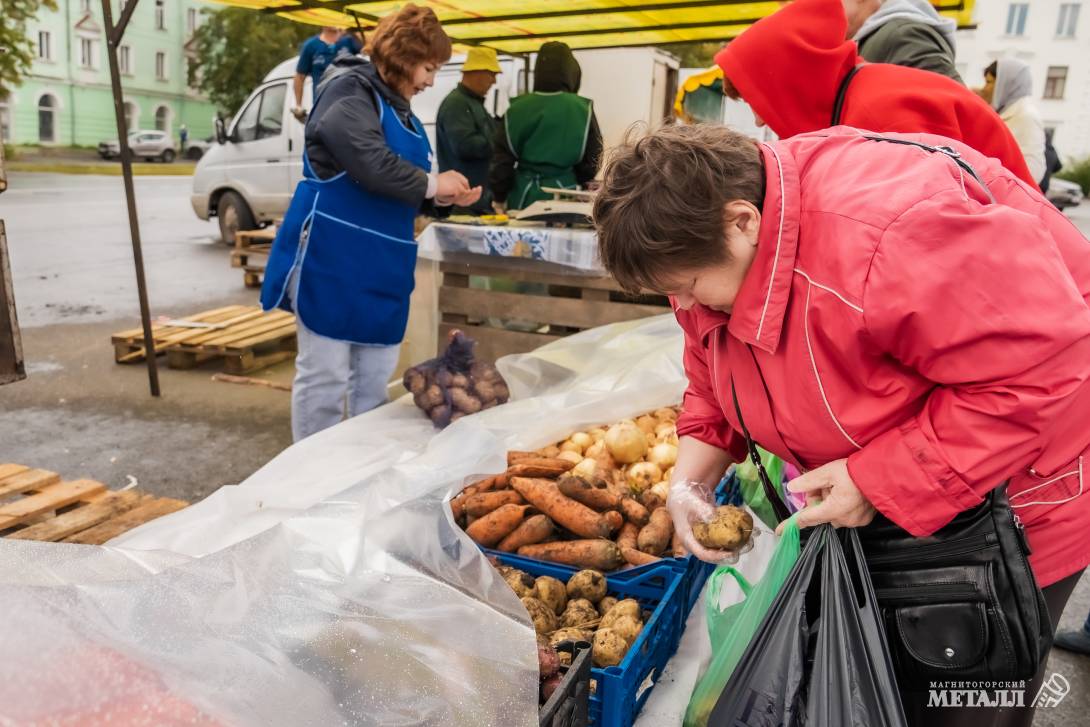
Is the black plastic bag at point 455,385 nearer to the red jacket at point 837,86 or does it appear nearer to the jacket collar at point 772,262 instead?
the red jacket at point 837,86

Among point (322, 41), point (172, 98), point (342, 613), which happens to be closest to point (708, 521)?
point (342, 613)

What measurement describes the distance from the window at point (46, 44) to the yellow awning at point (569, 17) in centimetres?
4167

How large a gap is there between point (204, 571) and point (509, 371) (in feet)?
7.48

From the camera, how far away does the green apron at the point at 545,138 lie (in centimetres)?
553

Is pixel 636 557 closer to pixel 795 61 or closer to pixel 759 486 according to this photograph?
pixel 759 486

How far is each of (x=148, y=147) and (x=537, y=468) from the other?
37.4 m

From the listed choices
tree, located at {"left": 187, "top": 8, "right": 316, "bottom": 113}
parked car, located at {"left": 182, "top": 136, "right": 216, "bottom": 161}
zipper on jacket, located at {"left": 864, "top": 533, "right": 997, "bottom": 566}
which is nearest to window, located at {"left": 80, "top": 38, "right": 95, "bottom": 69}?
parked car, located at {"left": 182, "top": 136, "right": 216, "bottom": 161}

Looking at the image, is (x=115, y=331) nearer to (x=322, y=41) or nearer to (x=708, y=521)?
(x=322, y=41)

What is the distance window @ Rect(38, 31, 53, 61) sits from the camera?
40281 millimetres

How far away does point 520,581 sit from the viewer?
2080 mm

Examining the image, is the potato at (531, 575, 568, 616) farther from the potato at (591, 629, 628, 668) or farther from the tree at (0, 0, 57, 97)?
the tree at (0, 0, 57, 97)

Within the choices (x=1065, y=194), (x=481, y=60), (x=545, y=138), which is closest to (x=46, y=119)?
(x=1065, y=194)

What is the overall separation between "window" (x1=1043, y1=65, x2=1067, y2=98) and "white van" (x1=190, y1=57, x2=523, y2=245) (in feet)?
155

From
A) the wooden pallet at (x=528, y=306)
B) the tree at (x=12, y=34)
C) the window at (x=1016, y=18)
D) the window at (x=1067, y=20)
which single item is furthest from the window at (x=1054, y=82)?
the wooden pallet at (x=528, y=306)
